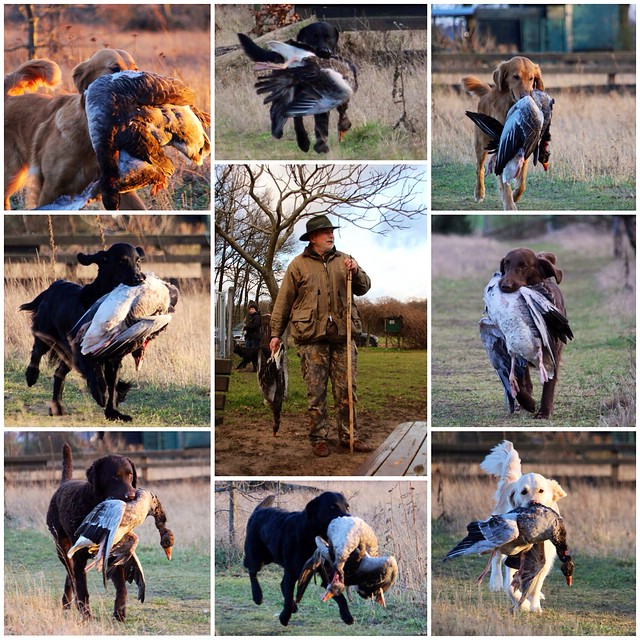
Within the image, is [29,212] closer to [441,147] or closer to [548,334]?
[441,147]

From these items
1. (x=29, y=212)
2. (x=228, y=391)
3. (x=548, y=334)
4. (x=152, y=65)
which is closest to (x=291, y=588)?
(x=228, y=391)

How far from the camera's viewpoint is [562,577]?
833cm

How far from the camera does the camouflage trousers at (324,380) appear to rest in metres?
7.88

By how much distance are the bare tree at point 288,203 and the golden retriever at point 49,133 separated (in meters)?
0.68

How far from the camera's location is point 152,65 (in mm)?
8367

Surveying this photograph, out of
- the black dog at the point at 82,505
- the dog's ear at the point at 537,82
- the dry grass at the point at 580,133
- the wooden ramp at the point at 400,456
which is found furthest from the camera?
the dry grass at the point at 580,133

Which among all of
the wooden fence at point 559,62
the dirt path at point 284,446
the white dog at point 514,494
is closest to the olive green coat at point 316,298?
the dirt path at point 284,446

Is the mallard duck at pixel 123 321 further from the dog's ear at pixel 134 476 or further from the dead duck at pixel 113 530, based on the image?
the dead duck at pixel 113 530

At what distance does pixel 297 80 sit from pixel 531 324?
2.27 metres

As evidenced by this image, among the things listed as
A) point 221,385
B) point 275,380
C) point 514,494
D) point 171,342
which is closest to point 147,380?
point 171,342

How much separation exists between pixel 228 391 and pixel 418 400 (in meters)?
1.37

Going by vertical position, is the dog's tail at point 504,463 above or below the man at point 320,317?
below

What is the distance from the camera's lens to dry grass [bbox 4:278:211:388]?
820 centimetres

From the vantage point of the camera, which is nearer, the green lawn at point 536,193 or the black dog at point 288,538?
the black dog at point 288,538
